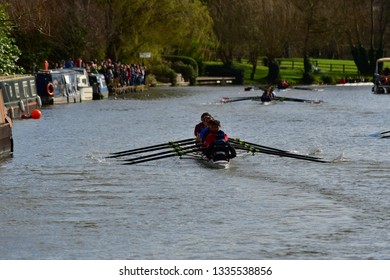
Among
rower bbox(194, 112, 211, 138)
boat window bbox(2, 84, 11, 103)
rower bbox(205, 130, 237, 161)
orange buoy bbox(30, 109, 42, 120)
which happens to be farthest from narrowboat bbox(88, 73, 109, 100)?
rower bbox(205, 130, 237, 161)

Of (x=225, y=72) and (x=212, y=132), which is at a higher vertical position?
(x=212, y=132)

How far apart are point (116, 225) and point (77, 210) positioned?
81.7 inches

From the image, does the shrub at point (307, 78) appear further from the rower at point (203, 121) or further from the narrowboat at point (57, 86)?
the rower at point (203, 121)

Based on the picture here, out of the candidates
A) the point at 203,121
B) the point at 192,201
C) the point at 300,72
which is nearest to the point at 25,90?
the point at 203,121

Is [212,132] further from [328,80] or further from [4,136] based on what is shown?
[328,80]

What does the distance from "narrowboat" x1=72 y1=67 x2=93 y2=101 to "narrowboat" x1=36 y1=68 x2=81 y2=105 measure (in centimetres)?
49

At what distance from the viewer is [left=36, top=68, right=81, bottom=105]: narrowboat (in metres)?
65.3

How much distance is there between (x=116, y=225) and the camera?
72.4 ft

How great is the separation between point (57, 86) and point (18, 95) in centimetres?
1461

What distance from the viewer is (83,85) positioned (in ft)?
235

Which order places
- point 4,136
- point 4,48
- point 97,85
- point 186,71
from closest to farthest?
point 4,136, point 4,48, point 97,85, point 186,71

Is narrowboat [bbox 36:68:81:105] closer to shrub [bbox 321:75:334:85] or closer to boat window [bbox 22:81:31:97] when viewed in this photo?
boat window [bbox 22:81:31:97]

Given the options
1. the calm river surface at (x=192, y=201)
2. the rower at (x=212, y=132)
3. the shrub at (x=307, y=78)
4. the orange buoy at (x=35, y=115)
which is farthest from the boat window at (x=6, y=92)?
the shrub at (x=307, y=78)
